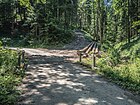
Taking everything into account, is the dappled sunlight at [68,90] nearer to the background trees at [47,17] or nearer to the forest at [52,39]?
the forest at [52,39]

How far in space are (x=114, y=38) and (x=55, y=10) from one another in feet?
54.9

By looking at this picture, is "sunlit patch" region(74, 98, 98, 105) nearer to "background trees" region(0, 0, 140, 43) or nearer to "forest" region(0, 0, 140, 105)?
"forest" region(0, 0, 140, 105)

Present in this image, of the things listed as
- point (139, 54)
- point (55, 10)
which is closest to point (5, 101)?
point (139, 54)

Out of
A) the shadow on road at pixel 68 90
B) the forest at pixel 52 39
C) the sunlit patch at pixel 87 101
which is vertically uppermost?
the forest at pixel 52 39

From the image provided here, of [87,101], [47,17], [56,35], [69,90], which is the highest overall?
[47,17]

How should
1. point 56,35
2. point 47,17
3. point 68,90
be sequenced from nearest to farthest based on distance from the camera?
point 68,90 → point 56,35 → point 47,17

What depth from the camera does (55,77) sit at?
12758mm

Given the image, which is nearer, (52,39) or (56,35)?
(52,39)

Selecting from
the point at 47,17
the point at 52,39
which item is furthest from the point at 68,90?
the point at 47,17

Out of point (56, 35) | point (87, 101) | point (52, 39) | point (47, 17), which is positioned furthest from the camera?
point (47, 17)

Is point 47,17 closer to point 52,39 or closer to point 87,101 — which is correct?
point 52,39

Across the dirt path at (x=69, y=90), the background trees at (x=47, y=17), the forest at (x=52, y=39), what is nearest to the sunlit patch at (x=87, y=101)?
the dirt path at (x=69, y=90)

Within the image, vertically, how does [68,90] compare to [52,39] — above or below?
below

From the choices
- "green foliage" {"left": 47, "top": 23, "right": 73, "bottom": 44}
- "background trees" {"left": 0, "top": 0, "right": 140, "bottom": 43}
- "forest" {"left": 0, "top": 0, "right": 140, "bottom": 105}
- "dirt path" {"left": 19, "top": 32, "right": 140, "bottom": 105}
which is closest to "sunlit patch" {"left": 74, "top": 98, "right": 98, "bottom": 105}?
"dirt path" {"left": 19, "top": 32, "right": 140, "bottom": 105}
